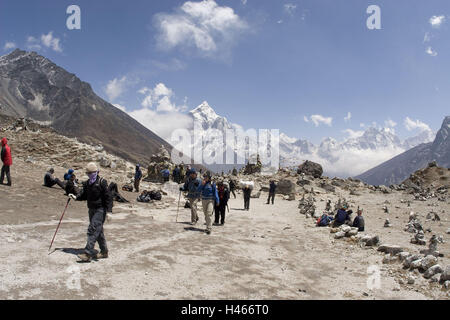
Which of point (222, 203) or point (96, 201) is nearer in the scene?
point (96, 201)

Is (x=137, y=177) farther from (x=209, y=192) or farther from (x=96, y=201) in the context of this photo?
(x=96, y=201)

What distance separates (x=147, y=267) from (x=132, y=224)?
222 inches

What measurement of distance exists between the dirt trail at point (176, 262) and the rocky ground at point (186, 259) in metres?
0.03

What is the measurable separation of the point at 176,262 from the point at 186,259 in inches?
17.1

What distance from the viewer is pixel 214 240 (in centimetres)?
1193

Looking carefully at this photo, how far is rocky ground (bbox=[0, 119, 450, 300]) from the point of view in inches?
259

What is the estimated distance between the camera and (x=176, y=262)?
339 inches

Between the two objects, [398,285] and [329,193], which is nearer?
[398,285]

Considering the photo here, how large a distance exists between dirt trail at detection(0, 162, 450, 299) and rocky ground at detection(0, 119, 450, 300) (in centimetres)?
3

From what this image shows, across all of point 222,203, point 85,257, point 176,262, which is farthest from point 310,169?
point 85,257

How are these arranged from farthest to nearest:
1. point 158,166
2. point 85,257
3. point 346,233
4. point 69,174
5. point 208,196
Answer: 1. point 158,166
2. point 69,174
3. point 346,233
4. point 208,196
5. point 85,257

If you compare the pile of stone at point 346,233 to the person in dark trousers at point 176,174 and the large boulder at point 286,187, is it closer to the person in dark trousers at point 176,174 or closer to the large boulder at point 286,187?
the person in dark trousers at point 176,174
